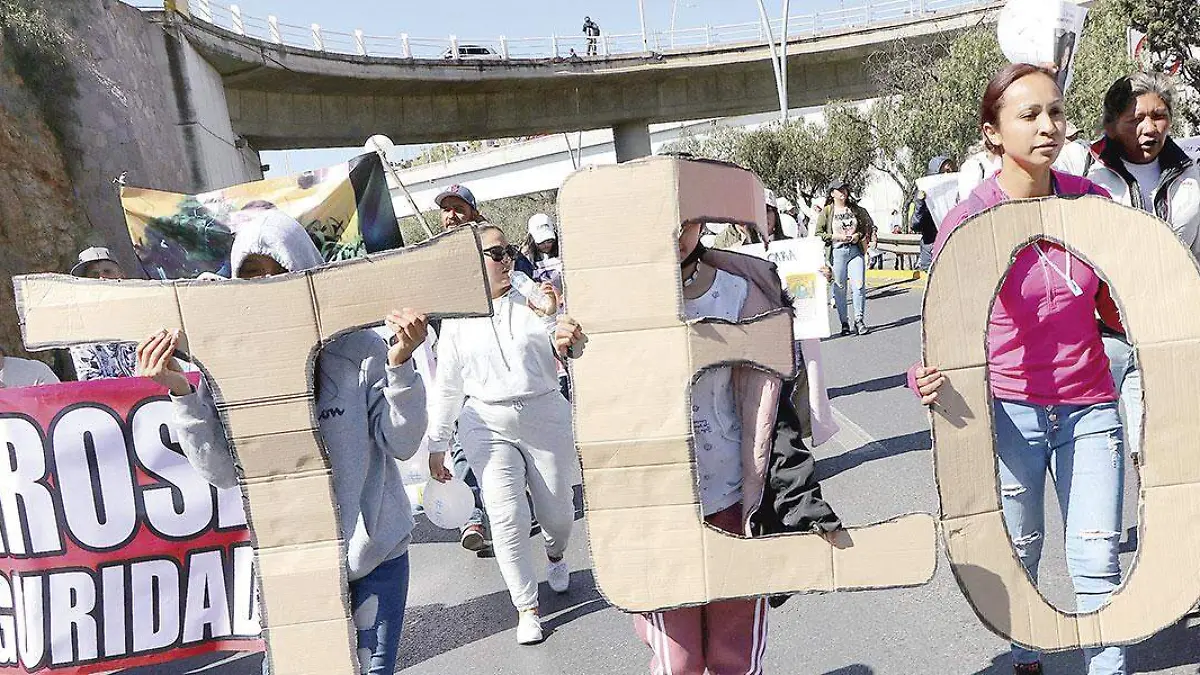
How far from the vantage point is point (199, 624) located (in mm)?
3219

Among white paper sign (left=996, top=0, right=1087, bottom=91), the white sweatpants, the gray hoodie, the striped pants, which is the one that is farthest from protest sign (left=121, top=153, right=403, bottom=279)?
white paper sign (left=996, top=0, right=1087, bottom=91)

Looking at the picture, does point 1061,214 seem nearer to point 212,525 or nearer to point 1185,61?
point 212,525

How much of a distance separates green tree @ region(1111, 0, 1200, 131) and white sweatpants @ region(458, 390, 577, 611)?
38.4 feet

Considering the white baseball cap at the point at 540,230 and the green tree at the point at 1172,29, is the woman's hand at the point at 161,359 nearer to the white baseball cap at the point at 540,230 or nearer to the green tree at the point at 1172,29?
the white baseball cap at the point at 540,230

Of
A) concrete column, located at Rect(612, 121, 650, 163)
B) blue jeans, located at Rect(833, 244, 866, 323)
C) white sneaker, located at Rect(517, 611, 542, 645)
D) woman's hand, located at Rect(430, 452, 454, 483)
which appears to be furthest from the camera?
concrete column, located at Rect(612, 121, 650, 163)

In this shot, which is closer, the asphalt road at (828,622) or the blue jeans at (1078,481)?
the blue jeans at (1078,481)

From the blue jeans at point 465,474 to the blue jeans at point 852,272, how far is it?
6.06 meters

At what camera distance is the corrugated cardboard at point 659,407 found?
2195 mm

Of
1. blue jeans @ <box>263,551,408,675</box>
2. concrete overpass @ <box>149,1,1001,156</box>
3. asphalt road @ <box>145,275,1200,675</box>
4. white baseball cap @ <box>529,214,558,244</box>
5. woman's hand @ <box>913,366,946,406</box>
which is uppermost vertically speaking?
concrete overpass @ <box>149,1,1001,156</box>

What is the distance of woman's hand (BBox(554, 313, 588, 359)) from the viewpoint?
2.21 m

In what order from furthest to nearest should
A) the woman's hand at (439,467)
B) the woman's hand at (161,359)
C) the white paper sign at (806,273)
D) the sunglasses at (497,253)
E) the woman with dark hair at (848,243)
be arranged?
the woman with dark hair at (848,243), the white paper sign at (806,273), the woman's hand at (439,467), the sunglasses at (497,253), the woman's hand at (161,359)

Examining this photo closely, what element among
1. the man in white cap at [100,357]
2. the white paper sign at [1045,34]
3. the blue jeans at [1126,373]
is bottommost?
the blue jeans at [1126,373]

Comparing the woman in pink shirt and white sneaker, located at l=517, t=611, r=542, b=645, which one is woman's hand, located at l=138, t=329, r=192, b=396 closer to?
the woman in pink shirt

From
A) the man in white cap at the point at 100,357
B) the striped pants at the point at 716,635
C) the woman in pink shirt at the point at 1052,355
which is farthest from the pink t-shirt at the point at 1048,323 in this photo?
the man in white cap at the point at 100,357
